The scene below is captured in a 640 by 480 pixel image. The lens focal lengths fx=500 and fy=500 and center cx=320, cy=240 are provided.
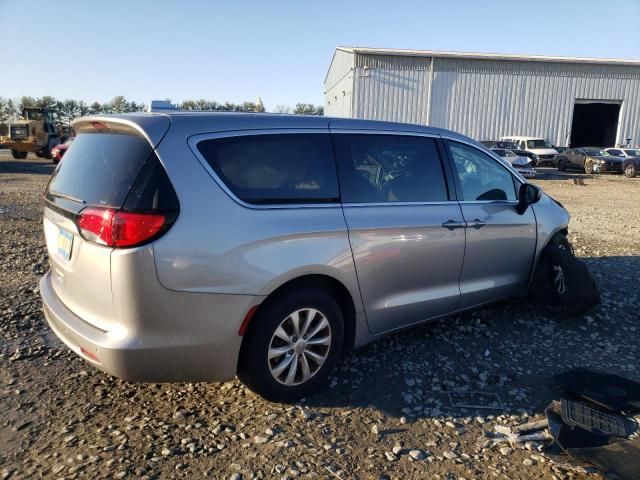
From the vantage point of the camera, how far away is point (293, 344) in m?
3.11

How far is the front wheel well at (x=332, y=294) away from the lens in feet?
9.78

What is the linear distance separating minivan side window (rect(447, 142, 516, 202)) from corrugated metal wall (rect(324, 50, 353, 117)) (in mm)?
27312

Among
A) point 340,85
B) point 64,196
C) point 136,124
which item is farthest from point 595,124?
point 64,196

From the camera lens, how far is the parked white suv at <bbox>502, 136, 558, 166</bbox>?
29.7m

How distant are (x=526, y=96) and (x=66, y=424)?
37.9 meters

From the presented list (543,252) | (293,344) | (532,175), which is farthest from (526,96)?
(293,344)

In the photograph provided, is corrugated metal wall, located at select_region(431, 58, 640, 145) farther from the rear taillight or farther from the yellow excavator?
the rear taillight

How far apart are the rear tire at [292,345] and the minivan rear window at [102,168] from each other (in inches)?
41.3

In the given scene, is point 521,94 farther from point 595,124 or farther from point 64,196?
point 64,196

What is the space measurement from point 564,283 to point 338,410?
2730 millimetres

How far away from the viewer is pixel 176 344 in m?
2.71

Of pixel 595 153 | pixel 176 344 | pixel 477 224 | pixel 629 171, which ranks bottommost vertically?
pixel 629 171

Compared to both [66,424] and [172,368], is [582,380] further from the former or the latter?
[66,424]

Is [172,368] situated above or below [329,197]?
below
